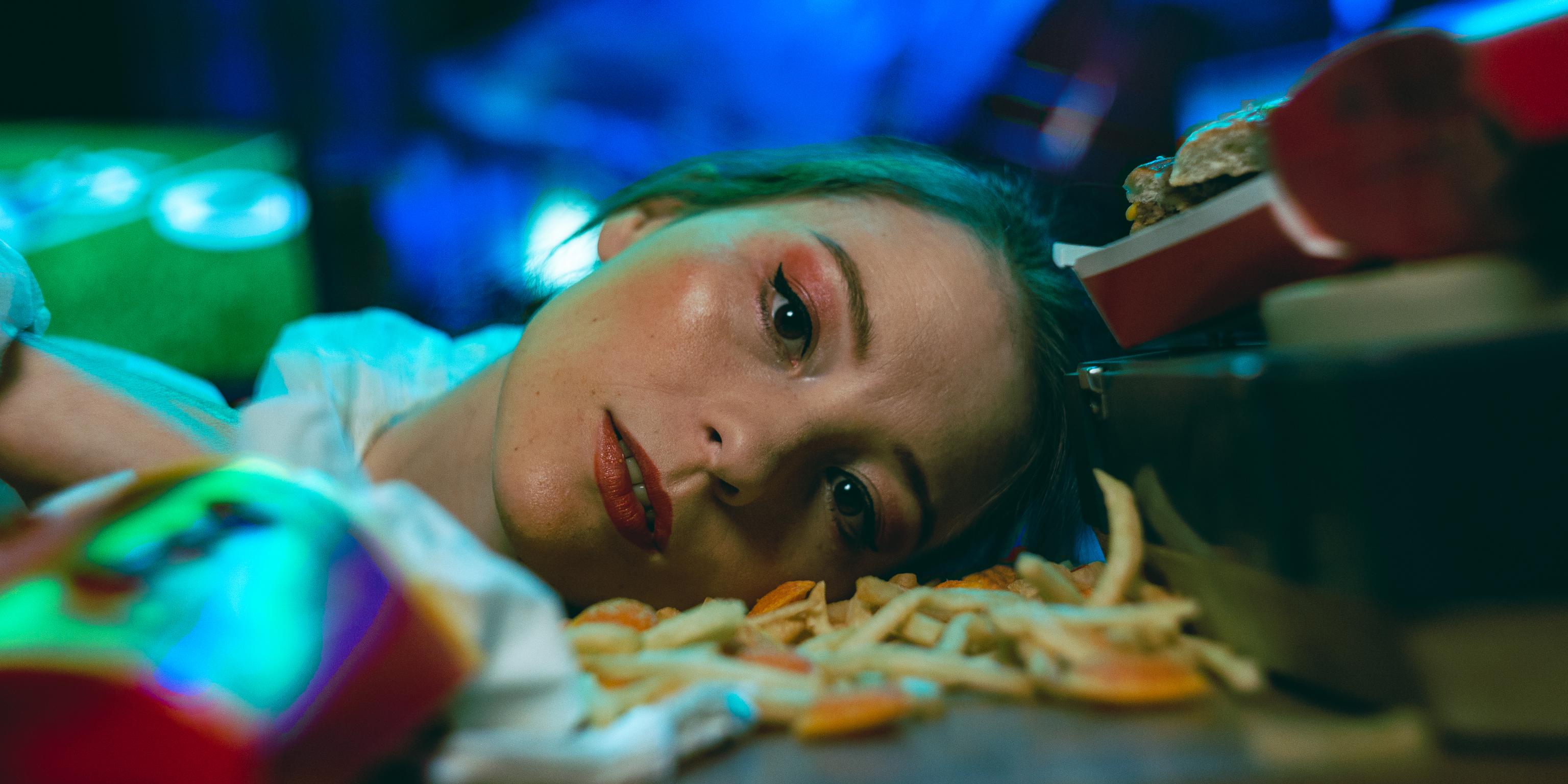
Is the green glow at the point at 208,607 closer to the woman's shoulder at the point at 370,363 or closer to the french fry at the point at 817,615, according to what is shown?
the french fry at the point at 817,615

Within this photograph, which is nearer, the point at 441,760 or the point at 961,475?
the point at 441,760

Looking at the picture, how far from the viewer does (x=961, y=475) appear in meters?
1.77

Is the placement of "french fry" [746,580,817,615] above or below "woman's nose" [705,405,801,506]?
below

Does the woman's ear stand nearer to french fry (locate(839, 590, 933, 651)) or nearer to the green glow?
french fry (locate(839, 590, 933, 651))

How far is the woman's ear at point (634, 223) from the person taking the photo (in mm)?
2182

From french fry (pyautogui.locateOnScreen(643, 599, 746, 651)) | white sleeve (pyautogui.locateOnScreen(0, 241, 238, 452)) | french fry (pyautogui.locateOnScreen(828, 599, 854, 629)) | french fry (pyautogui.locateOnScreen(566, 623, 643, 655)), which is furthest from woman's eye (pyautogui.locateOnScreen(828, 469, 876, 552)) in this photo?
white sleeve (pyautogui.locateOnScreen(0, 241, 238, 452))

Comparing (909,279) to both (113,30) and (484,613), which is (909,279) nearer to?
(484,613)

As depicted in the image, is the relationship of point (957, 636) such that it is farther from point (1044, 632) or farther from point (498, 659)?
point (498, 659)

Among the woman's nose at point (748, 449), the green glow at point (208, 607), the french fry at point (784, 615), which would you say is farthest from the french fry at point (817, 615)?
the green glow at point (208, 607)

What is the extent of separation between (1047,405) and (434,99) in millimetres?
4235

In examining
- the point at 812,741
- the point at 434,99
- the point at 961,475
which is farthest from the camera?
the point at 434,99

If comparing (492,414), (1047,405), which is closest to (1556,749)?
(1047,405)

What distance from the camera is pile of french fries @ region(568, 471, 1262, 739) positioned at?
2.80 ft

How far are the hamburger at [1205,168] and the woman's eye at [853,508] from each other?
71 cm
